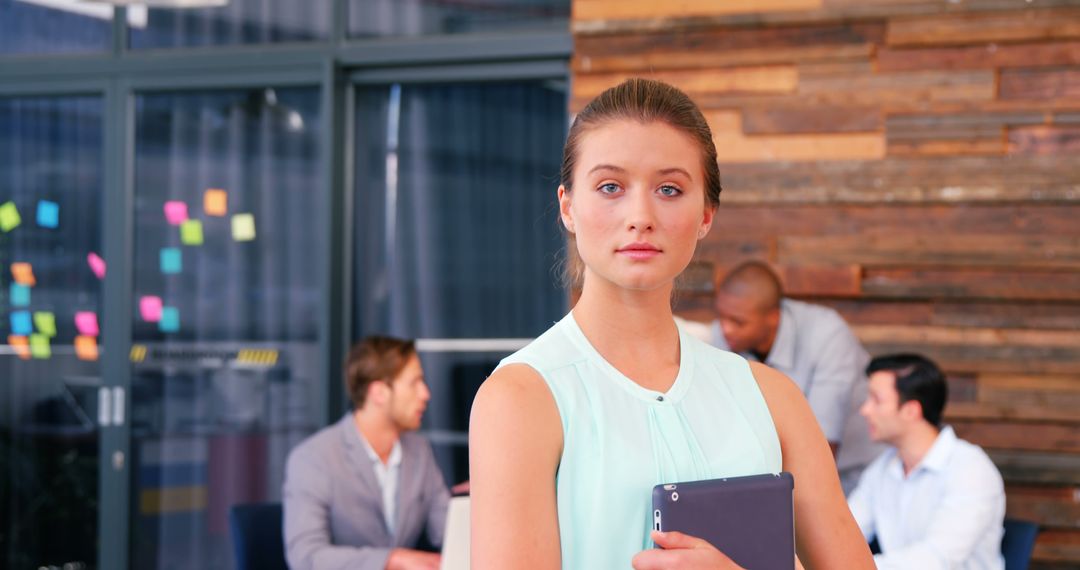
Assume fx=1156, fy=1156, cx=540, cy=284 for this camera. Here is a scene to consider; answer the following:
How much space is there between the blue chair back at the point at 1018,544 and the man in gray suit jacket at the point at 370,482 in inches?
66.4

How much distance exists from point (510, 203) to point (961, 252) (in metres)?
1.86

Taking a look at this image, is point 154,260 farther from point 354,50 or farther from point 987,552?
point 987,552

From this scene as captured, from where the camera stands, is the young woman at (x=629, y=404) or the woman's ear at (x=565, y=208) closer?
the young woman at (x=629, y=404)

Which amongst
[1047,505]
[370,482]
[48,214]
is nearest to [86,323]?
[48,214]

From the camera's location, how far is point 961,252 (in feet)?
13.6

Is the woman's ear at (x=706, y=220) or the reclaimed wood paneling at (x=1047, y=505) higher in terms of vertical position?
the woman's ear at (x=706, y=220)

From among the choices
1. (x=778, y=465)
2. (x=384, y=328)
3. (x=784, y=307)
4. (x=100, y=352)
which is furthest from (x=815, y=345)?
(x=100, y=352)

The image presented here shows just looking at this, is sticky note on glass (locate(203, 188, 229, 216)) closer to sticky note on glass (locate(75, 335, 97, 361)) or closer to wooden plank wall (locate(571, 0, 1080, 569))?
sticky note on glass (locate(75, 335, 97, 361))

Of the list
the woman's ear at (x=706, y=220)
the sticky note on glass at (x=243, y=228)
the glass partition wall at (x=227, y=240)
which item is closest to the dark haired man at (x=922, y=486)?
the glass partition wall at (x=227, y=240)

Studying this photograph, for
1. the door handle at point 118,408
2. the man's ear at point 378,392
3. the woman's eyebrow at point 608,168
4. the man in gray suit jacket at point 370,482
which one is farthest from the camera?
the door handle at point 118,408

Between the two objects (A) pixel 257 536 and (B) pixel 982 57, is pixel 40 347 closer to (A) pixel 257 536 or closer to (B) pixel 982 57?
(A) pixel 257 536

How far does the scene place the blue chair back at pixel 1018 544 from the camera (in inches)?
133

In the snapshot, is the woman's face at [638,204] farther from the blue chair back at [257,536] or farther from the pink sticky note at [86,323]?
the pink sticky note at [86,323]

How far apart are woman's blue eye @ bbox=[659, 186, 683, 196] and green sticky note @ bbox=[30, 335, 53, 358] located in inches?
190
